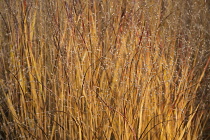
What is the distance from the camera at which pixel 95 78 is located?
210 cm

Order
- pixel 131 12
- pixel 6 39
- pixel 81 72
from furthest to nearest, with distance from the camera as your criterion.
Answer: pixel 6 39 < pixel 131 12 < pixel 81 72

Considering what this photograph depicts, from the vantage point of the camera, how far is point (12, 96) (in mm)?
2236

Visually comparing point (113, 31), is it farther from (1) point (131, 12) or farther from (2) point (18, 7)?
(2) point (18, 7)

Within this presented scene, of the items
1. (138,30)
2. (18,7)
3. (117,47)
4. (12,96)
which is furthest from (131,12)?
A: (12,96)

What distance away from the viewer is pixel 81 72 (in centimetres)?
208

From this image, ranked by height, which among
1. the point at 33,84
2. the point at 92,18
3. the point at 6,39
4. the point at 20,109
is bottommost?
the point at 20,109

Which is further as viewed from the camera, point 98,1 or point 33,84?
point 98,1

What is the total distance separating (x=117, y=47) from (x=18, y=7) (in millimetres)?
755

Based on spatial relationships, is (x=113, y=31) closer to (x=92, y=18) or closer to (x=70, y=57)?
(x=92, y=18)

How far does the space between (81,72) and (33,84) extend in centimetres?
35

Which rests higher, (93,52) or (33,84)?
(93,52)

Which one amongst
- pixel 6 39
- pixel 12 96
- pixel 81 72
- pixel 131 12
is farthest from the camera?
pixel 6 39

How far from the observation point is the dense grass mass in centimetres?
198

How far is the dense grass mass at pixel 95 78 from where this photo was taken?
198cm
